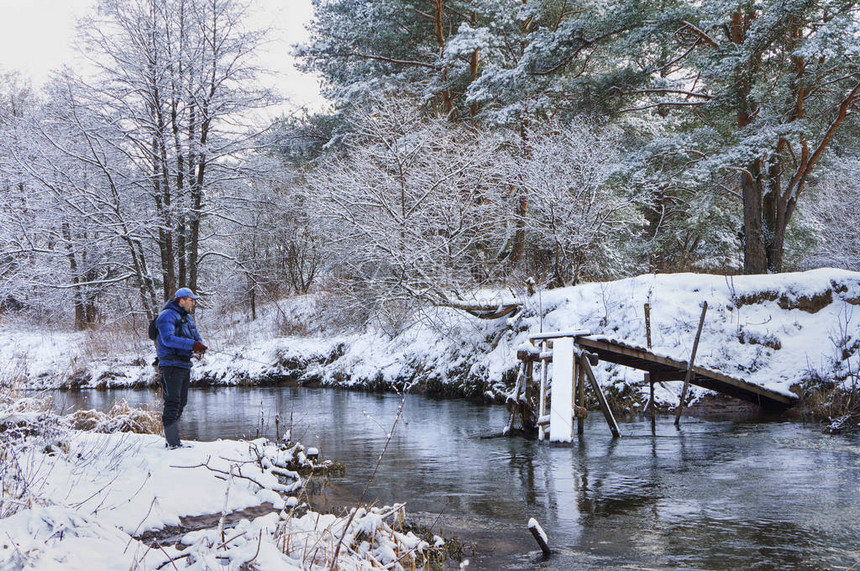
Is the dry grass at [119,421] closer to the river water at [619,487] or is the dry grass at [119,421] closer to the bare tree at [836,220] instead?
the river water at [619,487]

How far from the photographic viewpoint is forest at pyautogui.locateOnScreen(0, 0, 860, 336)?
18.0 meters

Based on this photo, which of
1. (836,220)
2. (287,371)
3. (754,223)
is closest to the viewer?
(754,223)

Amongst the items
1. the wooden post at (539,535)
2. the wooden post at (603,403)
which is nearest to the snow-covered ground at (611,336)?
the wooden post at (603,403)

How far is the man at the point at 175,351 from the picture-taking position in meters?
8.05

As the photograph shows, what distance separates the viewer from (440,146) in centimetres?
2178

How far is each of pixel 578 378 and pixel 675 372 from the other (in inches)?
92.9

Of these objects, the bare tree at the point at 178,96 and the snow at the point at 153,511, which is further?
the bare tree at the point at 178,96

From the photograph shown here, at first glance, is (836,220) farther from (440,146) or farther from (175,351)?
(175,351)

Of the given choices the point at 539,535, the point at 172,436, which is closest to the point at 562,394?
the point at 172,436

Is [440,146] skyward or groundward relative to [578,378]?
skyward

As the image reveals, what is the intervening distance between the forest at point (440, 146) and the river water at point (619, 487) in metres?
6.99

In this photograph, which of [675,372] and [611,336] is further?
[675,372]

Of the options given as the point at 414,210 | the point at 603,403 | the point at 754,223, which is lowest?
the point at 603,403

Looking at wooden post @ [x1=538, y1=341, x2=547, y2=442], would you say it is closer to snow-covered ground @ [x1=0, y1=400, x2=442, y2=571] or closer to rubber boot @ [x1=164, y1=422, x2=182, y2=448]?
snow-covered ground @ [x1=0, y1=400, x2=442, y2=571]
